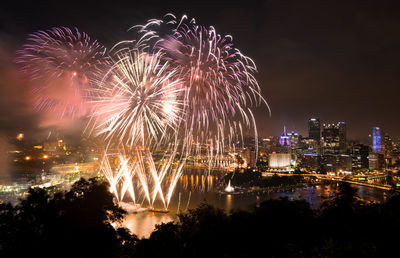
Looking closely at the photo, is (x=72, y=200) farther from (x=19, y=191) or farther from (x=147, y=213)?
(x=19, y=191)

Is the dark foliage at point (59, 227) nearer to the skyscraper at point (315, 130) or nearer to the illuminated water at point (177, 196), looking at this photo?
the illuminated water at point (177, 196)

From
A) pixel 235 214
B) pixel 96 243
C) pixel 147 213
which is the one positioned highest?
pixel 235 214

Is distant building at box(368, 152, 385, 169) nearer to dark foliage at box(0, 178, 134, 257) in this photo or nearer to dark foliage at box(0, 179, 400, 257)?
dark foliage at box(0, 179, 400, 257)

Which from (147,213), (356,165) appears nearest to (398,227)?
(147,213)

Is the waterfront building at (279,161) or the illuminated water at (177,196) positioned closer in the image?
the illuminated water at (177,196)

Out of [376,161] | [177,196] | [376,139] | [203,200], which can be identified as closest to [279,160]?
[376,161]

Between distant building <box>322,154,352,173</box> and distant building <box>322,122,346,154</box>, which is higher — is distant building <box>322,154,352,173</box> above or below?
below

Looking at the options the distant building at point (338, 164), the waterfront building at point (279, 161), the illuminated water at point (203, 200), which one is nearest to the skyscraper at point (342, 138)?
the distant building at point (338, 164)

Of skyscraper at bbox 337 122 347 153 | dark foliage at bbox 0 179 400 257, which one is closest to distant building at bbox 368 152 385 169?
skyscraper at bbox 337 122 347 153
